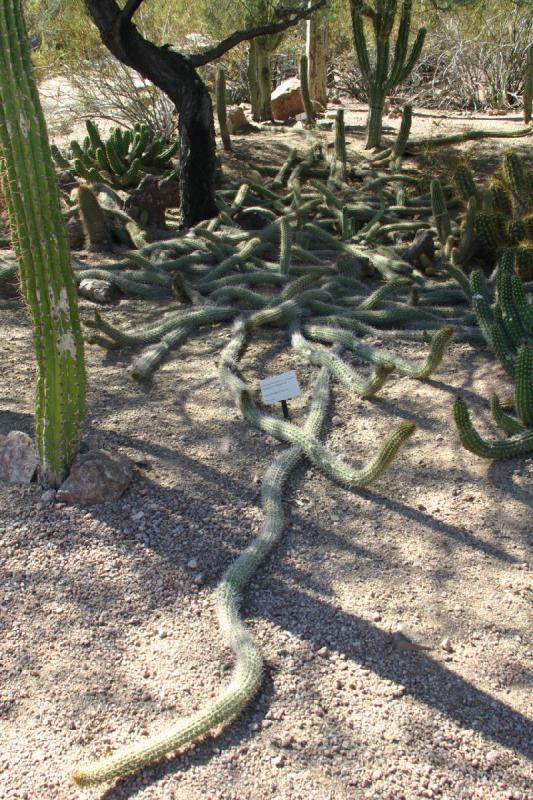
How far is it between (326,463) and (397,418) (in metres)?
0.62

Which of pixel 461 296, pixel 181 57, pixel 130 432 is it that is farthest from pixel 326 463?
pixel 181 57

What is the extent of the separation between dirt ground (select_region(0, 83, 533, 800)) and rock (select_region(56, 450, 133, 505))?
49mm

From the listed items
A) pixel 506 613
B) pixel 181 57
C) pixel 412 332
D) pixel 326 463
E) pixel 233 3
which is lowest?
→ pixel 506 613

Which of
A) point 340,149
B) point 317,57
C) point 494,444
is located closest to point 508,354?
point 494,444

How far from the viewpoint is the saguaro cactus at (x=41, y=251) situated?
8.88 feet

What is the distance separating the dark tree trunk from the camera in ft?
20.8

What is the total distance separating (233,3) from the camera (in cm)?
1060

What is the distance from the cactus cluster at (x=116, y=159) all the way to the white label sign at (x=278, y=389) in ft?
15.0

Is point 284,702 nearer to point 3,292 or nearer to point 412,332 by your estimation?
point 412,332

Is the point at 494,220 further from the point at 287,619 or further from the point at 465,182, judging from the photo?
the point at 287,619

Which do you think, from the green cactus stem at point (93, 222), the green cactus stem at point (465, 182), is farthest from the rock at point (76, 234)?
the green cactus stem at point (465, 182)

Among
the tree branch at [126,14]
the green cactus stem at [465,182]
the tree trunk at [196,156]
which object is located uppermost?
the tree branch at [126,14]

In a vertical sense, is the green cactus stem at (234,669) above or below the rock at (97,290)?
below

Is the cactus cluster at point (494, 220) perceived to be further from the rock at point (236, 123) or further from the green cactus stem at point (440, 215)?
the rock at point (236, 123)
